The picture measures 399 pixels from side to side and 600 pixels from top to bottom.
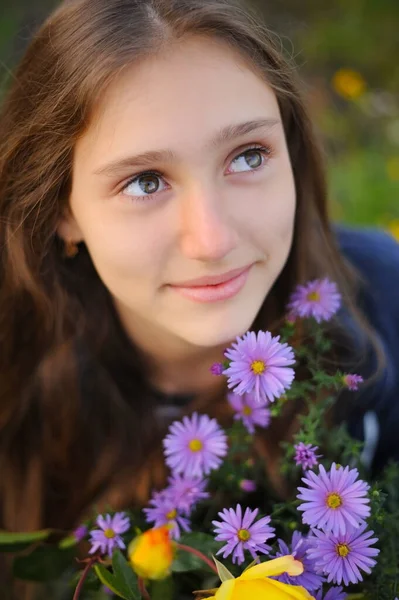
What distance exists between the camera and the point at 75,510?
1.25m

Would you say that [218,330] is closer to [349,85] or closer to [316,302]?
[316,302]

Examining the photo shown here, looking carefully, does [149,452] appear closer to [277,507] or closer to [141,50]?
[277,507]

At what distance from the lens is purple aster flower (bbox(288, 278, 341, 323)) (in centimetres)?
91

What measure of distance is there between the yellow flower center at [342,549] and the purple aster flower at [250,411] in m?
0.25

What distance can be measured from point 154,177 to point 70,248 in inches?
10.5

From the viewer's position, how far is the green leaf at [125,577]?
0.73 meters

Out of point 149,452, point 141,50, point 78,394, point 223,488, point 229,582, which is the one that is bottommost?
point 229,582

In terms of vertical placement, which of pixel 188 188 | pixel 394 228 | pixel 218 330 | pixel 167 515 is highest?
pixel 394 228

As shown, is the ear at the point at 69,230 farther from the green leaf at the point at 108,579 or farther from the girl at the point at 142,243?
the green leaf at the point at 108,579

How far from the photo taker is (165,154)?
86cm

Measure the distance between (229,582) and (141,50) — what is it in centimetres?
59

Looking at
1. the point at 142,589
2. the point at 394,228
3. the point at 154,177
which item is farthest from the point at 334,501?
the point at 394,228

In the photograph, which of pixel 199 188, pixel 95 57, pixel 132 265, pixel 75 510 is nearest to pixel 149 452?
pixel 75 510

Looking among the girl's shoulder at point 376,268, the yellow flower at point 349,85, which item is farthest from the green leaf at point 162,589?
the yellow flower at point 349,85
